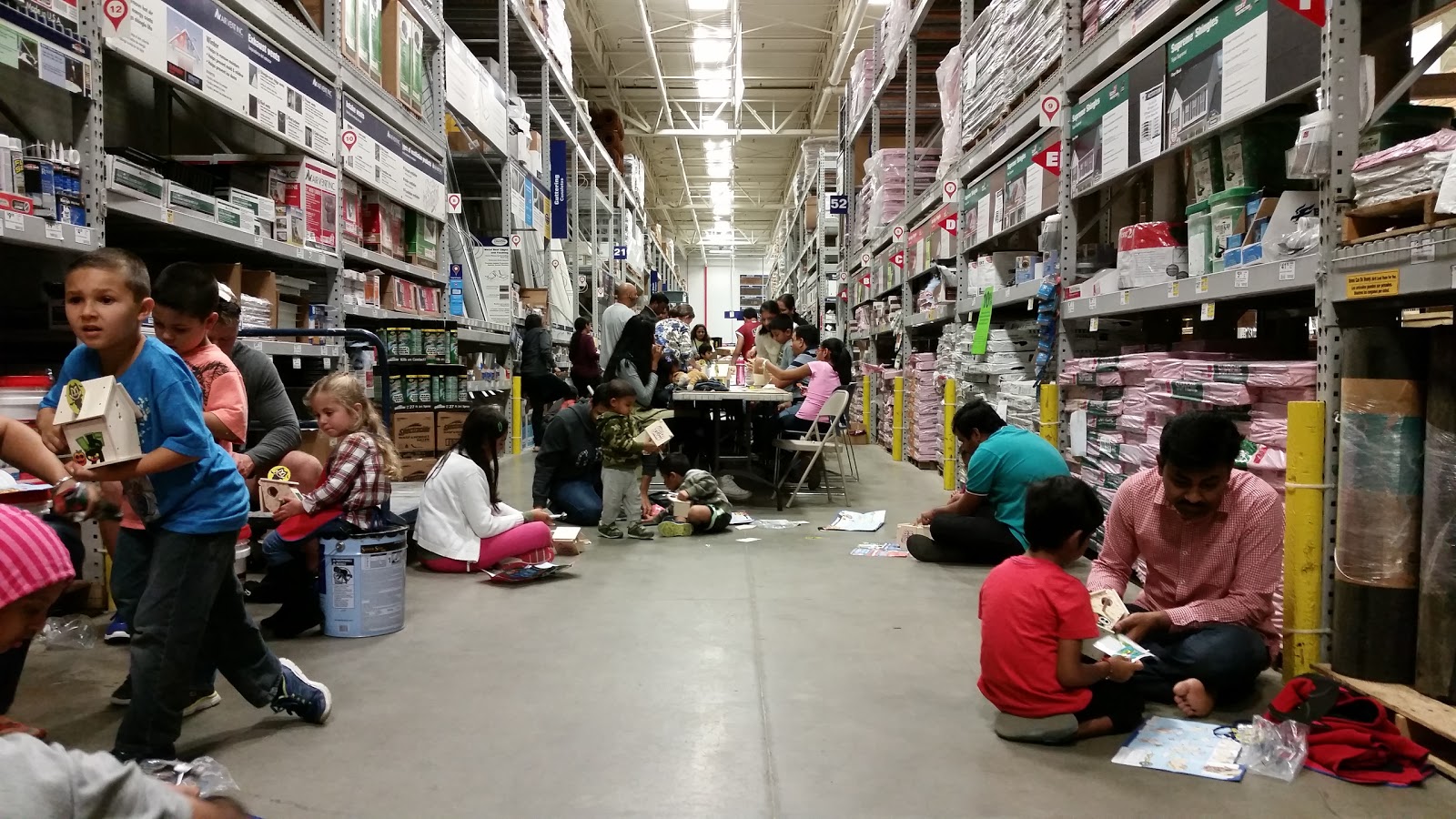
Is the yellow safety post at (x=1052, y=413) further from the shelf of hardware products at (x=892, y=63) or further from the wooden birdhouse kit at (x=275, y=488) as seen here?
the shelf of hardware products at (x=892, y=63)

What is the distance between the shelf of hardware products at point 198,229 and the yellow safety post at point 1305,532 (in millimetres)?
4118

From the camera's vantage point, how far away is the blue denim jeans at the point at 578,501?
18.3ft

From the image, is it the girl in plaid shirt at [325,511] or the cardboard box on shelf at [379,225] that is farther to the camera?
the cardboard box on shelf at [379,225]

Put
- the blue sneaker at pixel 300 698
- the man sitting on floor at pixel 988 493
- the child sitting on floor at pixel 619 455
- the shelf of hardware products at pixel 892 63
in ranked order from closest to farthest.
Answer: the blue sneaker at pixel 300 698, the man sitting on floor at pixel 988 493, the child sitting on floor at pixel 619 455, the shelf of hardware products at pixel 892 63

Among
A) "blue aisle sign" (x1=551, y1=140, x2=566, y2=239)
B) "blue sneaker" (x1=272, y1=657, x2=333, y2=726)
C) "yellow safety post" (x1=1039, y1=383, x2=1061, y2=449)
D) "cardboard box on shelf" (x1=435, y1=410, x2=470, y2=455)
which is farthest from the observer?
"blue aisle sign" (x1=551, y1=140, x2=566, y2=239)

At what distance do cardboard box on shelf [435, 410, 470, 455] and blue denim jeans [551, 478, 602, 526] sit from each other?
5.46ft

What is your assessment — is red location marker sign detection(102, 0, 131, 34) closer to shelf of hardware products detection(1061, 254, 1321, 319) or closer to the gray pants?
the gray pants

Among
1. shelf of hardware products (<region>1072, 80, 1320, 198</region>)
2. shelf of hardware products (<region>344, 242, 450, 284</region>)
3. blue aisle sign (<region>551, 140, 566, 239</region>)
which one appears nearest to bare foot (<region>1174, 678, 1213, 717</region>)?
shelf of hardware products (<region>1072, 80, 1320, 198</region>)

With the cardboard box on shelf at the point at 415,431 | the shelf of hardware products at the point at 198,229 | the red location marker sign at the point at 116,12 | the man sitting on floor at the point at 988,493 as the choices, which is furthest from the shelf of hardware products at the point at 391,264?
the man sitting on floor at the point at 988,493

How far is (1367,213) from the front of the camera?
2.40m

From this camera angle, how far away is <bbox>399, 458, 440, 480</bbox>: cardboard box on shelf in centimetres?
658

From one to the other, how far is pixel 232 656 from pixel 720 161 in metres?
20.3

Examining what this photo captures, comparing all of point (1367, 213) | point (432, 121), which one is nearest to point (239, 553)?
point (1367, 213)

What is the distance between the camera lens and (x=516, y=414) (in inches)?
368
